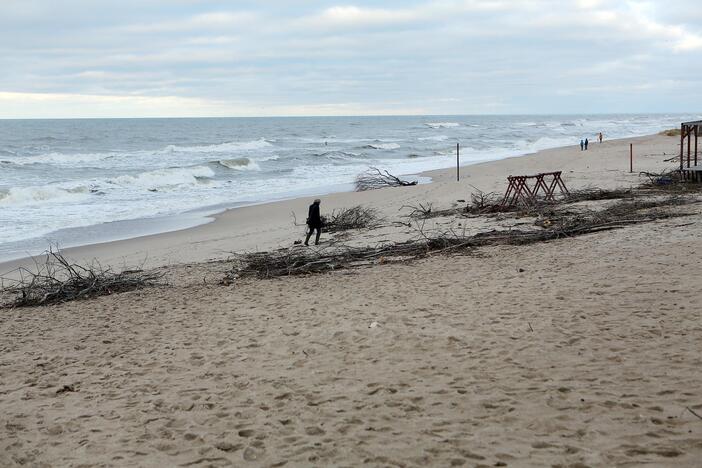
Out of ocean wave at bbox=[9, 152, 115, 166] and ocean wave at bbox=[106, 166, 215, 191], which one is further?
ocean wave at bbox=[9, 152, 115, 166]

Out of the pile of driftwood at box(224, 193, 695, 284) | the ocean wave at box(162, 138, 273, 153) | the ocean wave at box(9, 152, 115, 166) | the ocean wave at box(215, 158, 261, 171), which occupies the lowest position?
the pile of driftwood at box(224, 193, 695, 284)

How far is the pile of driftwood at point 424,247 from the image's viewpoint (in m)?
10.1

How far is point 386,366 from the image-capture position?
5.62 metres

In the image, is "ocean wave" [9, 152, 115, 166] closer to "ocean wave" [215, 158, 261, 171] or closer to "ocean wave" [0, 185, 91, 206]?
"ocean wave" [215, 158, 261, 171]

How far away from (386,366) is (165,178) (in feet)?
90.8

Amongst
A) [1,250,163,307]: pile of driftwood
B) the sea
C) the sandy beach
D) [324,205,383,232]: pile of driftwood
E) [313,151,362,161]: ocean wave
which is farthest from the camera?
[313,151,362,161]: ocean wave

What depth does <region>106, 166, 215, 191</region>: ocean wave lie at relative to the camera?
29.1 metres

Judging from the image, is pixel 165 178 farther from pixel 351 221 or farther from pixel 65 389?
pixel 65 389

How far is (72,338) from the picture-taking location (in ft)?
23.8

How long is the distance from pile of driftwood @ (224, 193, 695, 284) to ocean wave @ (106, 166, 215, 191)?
1790cm

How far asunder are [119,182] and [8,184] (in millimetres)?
4768

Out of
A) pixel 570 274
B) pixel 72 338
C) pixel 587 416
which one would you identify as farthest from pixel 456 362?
pixel 72 338

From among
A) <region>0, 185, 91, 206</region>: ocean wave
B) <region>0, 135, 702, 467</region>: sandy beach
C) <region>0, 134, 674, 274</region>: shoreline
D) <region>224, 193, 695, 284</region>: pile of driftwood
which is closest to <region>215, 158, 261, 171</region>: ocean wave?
<region>0, 185, 91, 206</region>: ocean wave

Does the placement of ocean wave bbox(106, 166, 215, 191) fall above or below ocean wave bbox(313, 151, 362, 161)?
below
